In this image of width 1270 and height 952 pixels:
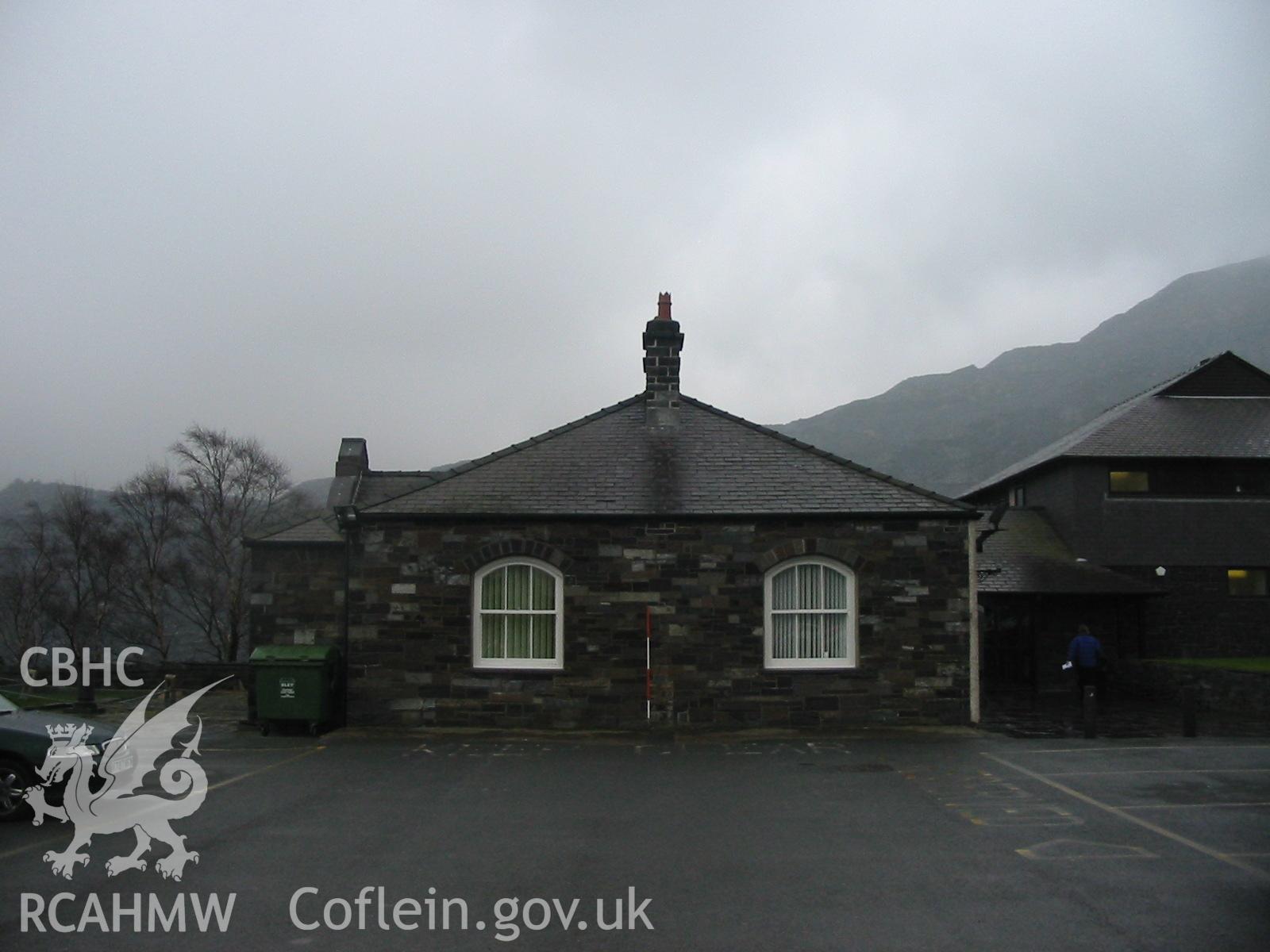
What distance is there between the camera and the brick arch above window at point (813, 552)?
51.8ft

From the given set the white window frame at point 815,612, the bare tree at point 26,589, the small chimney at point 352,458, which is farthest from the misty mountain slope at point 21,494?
the white window frame at point 815,612

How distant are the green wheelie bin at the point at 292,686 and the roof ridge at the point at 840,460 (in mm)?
8185

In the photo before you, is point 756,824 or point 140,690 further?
point 140,690

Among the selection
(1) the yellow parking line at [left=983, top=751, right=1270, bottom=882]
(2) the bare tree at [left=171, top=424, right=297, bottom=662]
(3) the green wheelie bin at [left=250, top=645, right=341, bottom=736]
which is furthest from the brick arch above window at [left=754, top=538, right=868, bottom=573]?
(2) the bare tree at [left=171, top=424, right=297, bottom=662]

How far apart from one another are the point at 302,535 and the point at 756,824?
13353 mm

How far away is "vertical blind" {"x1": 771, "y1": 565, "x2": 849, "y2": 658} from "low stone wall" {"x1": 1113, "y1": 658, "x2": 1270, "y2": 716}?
23.7 feet

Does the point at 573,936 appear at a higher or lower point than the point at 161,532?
lower

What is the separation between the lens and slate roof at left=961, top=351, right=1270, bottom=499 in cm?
2642

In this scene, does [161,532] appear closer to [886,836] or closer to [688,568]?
[688,568]

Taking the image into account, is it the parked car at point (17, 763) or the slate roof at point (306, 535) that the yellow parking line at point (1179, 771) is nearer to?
the parked car at point (17, 763)

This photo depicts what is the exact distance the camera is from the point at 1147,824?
9305 millimetres

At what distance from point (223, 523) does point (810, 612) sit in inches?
1938

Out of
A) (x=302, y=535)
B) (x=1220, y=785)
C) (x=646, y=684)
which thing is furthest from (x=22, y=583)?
(x=1220, y=785)

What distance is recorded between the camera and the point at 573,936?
6.39m
